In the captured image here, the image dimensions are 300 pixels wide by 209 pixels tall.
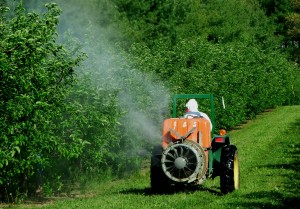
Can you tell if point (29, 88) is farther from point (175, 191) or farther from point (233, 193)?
point (233, 193)

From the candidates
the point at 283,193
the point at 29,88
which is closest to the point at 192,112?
the point at 283,193

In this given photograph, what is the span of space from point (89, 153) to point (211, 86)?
33.8 feet

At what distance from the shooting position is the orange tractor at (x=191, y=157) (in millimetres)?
10617

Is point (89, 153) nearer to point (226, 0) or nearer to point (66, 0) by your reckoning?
point (66, 0)

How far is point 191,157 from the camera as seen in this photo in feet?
34.8

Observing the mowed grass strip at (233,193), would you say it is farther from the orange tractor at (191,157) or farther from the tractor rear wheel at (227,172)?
the orange tractor at (191,157)

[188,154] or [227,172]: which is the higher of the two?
[188,154]

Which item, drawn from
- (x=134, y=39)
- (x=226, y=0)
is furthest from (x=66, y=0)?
(x=226, y=0)

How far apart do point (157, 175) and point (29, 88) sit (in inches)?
122

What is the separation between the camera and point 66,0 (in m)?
28.6

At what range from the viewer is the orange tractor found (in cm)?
1062

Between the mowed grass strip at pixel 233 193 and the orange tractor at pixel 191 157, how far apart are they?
1.07ft

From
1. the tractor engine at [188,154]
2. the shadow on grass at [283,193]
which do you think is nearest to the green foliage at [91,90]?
the tractor engine at [188,154]

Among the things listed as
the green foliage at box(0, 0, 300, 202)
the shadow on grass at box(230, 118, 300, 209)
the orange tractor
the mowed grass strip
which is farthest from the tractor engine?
the green foliage at box(0, 0, 300, 202)
